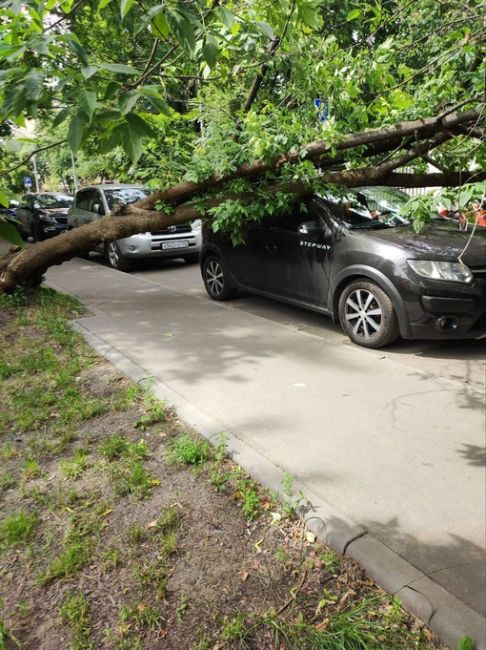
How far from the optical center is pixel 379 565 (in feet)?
7.79

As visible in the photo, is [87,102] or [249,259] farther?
[249,259]

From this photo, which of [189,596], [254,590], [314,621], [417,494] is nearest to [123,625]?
[189,596]

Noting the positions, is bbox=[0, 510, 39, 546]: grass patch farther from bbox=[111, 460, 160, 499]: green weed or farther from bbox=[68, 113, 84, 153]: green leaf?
bbox=[68, 113, 84, 153]: green leaf

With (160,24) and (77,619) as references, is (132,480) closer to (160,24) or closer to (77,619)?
(77,619)

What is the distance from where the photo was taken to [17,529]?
2.61m

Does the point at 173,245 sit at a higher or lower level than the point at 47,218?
lower

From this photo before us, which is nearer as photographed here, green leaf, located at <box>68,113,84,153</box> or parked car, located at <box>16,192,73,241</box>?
green leaf, located at <box>68,113,84,153</box>

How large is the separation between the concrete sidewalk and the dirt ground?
0.60 feet

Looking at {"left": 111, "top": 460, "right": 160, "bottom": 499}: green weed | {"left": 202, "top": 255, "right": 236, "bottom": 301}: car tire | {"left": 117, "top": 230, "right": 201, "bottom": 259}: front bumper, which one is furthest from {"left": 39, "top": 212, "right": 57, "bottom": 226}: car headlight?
{"left": 111, "top": 460, "right": 160, "bottom": 499}: green weed

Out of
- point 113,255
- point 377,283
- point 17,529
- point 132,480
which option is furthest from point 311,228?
point 113,255

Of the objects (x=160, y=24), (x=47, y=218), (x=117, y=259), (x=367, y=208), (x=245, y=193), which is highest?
(x=160, y=24)

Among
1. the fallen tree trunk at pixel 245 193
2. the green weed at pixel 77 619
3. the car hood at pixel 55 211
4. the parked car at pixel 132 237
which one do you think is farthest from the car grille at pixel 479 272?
the car hood at pixel 55 211

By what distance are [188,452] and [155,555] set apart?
0.87 metres

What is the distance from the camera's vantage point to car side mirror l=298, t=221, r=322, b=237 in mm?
5812
